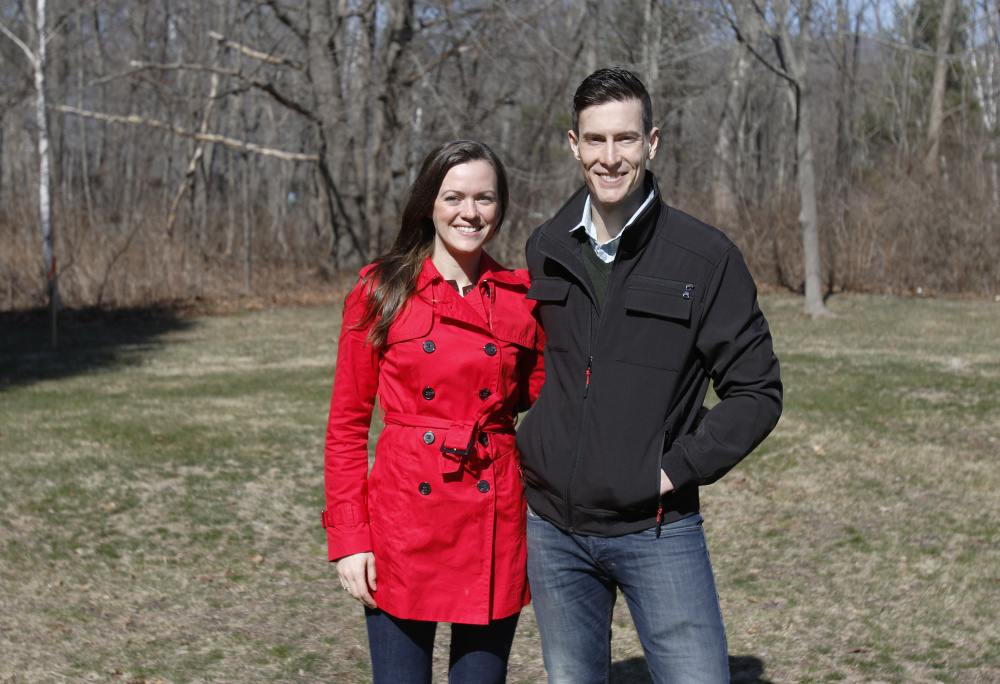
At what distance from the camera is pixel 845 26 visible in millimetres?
25578

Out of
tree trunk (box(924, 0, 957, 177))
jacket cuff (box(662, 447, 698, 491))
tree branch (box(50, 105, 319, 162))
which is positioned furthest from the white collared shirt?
tree trunk (box(924, 0, 957, 177))

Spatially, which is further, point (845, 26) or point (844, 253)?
point (845, 26)

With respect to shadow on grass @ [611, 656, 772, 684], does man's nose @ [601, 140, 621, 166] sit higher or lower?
higher

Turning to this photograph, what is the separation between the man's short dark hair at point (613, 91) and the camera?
2217 mm

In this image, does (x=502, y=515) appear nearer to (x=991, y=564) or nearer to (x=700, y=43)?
(x=991, y=564)

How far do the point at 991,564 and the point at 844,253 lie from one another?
1683cm

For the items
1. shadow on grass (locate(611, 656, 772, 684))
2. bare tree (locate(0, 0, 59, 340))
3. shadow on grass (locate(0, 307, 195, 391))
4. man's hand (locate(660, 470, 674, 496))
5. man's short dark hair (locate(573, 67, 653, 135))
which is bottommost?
shadow on grass (locate(611, 656, 772, 684))

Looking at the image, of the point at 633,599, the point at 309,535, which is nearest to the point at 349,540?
the point at 633,599

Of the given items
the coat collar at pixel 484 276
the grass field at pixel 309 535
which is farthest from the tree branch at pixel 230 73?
the coat collar at pixel 484 276

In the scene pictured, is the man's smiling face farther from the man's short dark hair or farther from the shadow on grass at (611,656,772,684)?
the shadow on grass at (611,656,772,684)

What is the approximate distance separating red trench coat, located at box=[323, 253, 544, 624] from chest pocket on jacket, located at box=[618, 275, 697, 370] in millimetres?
381

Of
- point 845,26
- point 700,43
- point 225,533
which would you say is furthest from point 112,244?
point 845,26

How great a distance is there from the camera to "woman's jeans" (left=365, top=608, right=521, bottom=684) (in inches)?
97.8

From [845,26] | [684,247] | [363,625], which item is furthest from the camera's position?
[845,26]
